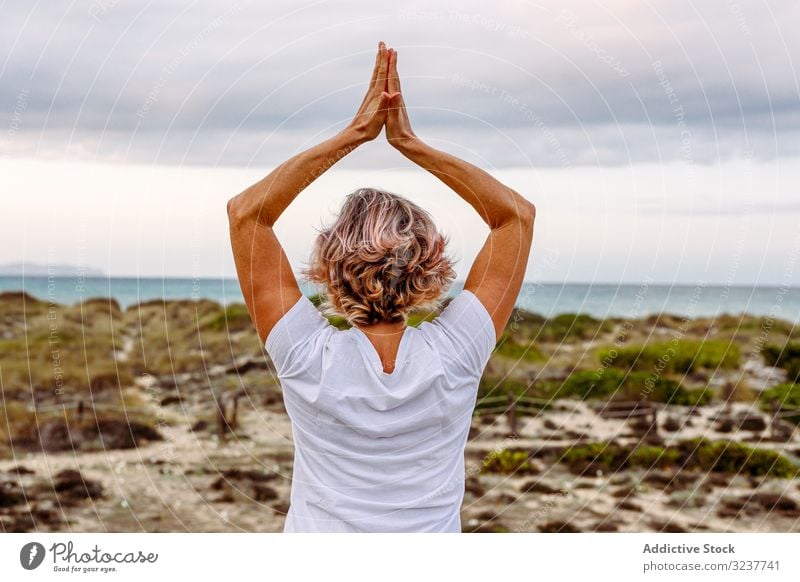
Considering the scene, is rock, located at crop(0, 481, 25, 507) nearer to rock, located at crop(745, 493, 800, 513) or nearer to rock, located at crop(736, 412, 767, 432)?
rock, located at crop(745, 493, 800, 513)

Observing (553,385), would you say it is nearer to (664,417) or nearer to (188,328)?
(664,417)

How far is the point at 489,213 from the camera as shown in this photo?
9.88ft

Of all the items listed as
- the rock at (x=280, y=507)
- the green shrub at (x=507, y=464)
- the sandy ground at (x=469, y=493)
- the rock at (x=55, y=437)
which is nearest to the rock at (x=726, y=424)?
the sandy ground at (x=469, y=493)

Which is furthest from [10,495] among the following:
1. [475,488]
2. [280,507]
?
[475,488]

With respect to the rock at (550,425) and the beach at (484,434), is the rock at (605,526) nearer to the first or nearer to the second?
the beach at (484,434)

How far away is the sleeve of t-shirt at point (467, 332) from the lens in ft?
9.10

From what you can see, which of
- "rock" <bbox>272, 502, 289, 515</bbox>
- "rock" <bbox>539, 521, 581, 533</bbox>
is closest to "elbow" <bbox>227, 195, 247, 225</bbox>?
"rock" <bbox>539, 521, 581, 533</bbox>

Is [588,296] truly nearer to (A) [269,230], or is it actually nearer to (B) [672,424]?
(B) [672,424]

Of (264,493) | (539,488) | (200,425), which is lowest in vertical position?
(539,488)

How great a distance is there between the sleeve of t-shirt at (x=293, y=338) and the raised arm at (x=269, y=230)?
0.08ft

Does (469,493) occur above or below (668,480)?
above

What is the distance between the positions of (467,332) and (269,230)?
0.70 metres

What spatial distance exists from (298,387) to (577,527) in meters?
11.2
